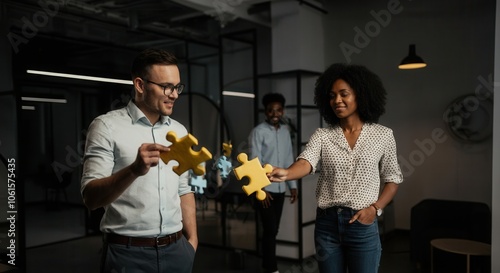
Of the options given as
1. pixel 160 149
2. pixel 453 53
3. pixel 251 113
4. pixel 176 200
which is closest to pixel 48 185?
pixel 251 113

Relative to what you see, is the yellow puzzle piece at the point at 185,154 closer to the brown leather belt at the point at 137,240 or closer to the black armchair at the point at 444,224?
the brown leather belt at the point at 137,240

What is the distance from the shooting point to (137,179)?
163cm

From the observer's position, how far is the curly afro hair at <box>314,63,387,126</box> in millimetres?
2018

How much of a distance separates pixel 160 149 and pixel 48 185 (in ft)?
Result: 18.6

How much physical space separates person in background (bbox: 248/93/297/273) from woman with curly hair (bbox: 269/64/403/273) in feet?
6.49

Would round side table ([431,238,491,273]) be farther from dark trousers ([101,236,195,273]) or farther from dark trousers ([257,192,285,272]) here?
dark trousers ([101,236,195,273])

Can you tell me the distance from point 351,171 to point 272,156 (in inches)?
87.1

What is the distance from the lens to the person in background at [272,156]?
3.98 metres

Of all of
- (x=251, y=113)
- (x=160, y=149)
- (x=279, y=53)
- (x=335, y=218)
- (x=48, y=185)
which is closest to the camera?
Answer: (x=160, y=149)

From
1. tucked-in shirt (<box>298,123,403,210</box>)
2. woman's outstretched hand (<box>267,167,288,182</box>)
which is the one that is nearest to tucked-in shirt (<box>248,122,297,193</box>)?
tucked-in shirt (<box>298,123,403,210</box>)

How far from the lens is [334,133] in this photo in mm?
2045

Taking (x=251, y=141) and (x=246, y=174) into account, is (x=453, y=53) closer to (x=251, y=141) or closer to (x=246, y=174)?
(x=251, y=141)

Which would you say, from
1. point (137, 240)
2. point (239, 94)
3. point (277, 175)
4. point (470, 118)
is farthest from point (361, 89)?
point (239, 94)

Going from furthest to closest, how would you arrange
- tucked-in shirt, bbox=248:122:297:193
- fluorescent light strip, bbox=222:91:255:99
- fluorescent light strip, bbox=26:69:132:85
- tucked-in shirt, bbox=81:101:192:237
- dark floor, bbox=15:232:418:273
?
1. fluorescent light strip, bbox=222:91:255:99
2. fluorescent light strip, bbox=26:69:132:85
3. dark floor, bbox=15:232:418:273
4. tucked-in shirt, bbox=248:122:297:193
5. tucked-in shirt, bbox=81:101:192:237
